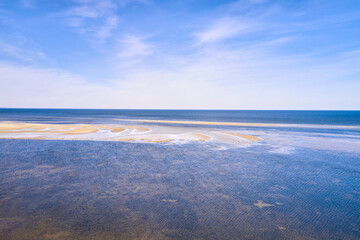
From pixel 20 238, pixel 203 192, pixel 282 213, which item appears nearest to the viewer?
pixel 20 238

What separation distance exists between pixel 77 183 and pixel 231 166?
8226 millimetres

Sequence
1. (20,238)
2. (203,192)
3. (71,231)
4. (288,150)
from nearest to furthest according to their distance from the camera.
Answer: (20,238), (71,231), (203,192), (288,150)

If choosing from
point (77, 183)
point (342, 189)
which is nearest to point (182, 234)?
point (77, 183)

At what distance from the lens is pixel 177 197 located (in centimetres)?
820

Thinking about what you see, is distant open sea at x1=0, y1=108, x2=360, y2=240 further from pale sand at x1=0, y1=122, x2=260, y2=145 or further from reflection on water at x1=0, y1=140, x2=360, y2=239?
pale sand at x1=0, y1=122, x2=260, y2=145

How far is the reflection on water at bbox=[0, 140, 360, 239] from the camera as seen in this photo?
589 centimetres

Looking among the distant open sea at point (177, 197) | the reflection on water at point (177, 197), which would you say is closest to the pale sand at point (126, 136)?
the distant open sea at point (177, 197)

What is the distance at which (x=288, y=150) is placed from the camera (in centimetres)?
1792

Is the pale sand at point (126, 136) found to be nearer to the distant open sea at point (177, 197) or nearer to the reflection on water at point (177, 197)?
the distant open sea at point (177, 197)

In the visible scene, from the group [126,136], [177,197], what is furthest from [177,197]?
[126,136]

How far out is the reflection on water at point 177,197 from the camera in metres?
5.89

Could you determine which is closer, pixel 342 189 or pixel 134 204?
pixel 134 204

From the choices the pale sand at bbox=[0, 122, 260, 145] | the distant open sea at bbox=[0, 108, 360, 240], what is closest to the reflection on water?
the distant open sea at bbox=[0, 108, 360, 240]

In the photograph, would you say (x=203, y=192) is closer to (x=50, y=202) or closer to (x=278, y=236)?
(x=278, y=236)
